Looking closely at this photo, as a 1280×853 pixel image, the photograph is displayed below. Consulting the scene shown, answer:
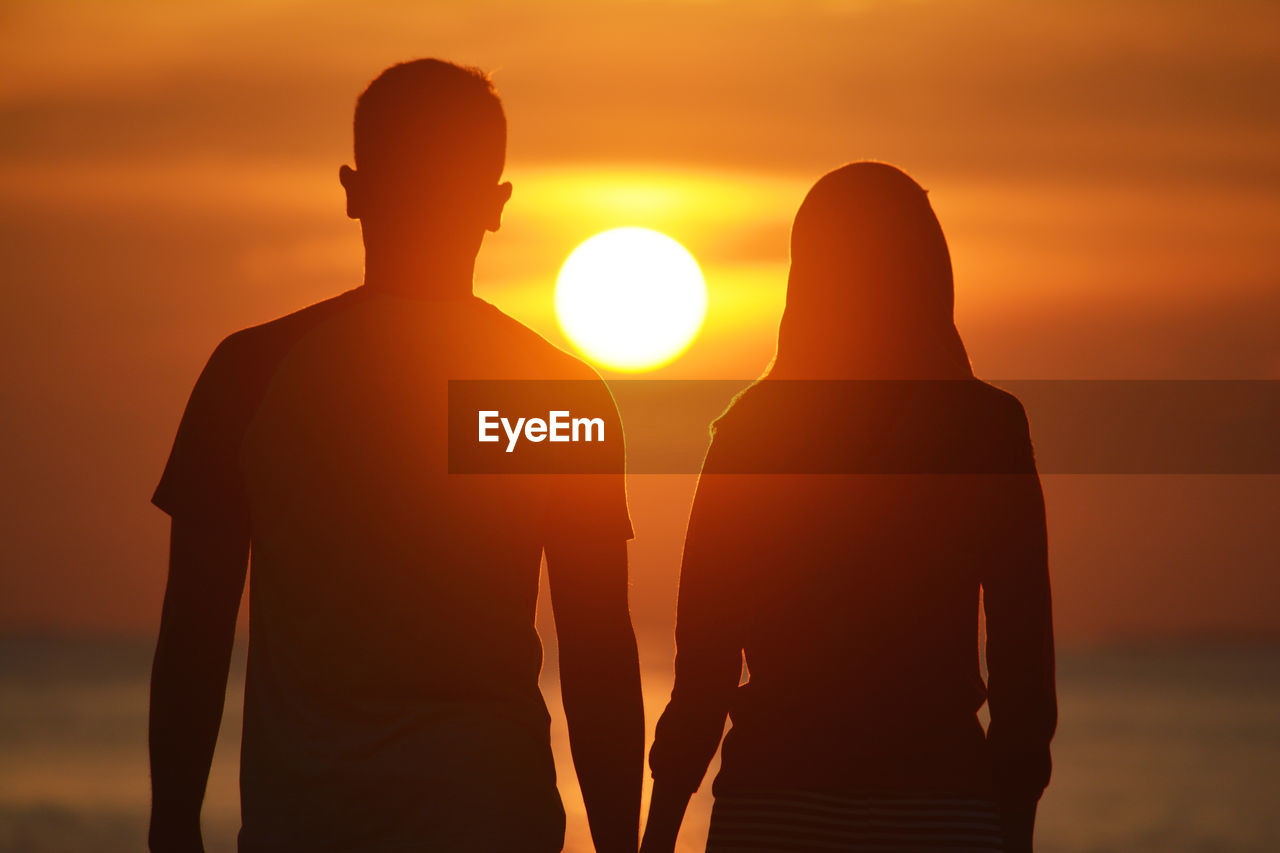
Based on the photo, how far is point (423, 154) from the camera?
11.4 ft

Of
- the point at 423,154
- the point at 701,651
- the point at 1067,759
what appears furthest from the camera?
the point at 1067,759

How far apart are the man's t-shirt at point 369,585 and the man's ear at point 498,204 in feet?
1.24

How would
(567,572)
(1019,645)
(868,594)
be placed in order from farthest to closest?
(1019,645) < (868,594) < (567,572)

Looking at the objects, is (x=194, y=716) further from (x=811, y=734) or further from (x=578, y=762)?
(x=811, y=734)

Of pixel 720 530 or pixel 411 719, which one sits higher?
pixel 720 530

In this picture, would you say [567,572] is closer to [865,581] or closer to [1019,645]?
[865,581]

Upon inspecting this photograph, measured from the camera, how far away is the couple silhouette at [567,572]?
126 inches

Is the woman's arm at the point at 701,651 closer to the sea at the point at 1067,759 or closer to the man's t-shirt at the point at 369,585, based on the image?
the man's t-shirt at the point at 369,585

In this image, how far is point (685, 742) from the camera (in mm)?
4273

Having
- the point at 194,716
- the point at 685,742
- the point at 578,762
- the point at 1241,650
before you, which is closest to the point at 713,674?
the point at 685,742

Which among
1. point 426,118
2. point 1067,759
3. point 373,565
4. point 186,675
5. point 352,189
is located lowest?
point 1067,759

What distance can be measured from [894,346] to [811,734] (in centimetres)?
111

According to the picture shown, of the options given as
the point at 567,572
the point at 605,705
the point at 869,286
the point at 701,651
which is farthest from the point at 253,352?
the point at 869,286

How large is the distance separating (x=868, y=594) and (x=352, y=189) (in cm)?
174
